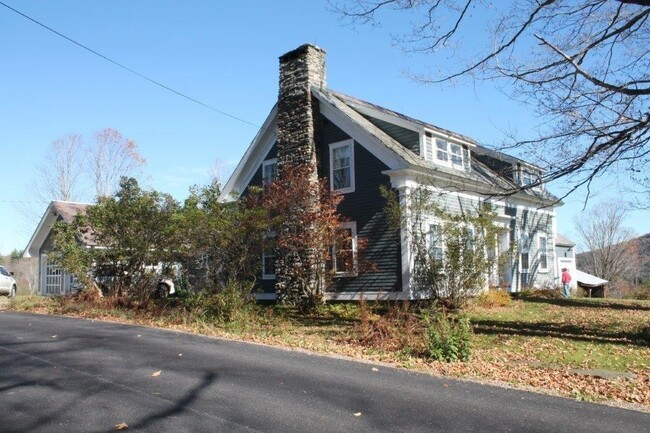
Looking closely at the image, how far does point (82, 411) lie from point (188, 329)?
6787 millimetres

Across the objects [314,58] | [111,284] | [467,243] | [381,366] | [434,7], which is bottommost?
[381,366]

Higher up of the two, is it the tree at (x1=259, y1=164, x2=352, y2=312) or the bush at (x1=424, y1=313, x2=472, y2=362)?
the tree at (x1=259, y1=164, x2=352, y2=312)

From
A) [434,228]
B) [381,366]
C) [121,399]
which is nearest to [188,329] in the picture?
[381,366]

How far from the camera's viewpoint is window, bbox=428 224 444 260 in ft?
53.7

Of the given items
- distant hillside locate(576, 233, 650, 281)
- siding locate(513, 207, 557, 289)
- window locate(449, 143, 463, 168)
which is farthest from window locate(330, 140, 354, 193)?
distant hillside locate(576, 233, 650, 281)

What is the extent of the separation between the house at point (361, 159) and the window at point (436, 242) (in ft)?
2.43

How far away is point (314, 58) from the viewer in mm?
19812

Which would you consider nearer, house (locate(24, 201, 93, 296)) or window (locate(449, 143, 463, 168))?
window (locate(449, 143, 463, 168))

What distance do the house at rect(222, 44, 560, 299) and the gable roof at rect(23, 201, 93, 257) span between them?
989cm

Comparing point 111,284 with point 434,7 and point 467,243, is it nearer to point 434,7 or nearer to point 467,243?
point 467,243

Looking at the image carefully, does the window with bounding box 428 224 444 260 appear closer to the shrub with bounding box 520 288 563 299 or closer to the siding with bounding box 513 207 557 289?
the shrub with bounding box 520 288 563 299

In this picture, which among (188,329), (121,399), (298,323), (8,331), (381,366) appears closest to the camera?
(121,399)

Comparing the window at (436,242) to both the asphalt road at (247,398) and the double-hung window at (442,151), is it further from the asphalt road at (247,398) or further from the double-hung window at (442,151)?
the asphalt road at (247,398)

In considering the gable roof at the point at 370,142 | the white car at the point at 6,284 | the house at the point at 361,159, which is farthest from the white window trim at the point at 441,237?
the white car at the point at 6,284
